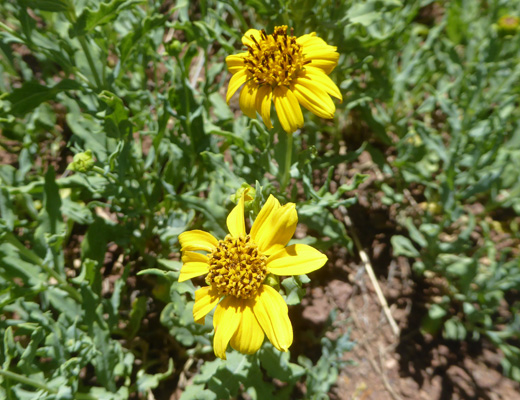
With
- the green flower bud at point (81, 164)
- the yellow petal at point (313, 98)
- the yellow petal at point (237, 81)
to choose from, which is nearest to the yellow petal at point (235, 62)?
the yellow petal at point (237, 81)

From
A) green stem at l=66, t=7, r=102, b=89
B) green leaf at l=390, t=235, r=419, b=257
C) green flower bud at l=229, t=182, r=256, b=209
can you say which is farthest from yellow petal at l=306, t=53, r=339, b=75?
green leaf at l=390, t=235, r=419, b=257

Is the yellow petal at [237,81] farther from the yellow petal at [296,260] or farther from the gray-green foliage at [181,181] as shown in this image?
the yellow petal at [296,260]

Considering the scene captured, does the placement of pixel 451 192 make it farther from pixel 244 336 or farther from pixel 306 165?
pixel 244 336

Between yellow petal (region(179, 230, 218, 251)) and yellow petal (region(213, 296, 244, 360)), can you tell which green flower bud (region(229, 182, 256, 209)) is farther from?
yellow petal (region(213, 296, 244, 360))

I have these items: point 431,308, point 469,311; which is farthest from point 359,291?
point 469,311

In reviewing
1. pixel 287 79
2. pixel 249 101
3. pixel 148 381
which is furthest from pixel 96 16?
pixel 148 381

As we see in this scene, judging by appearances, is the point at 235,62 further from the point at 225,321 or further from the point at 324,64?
the point at 225,321
